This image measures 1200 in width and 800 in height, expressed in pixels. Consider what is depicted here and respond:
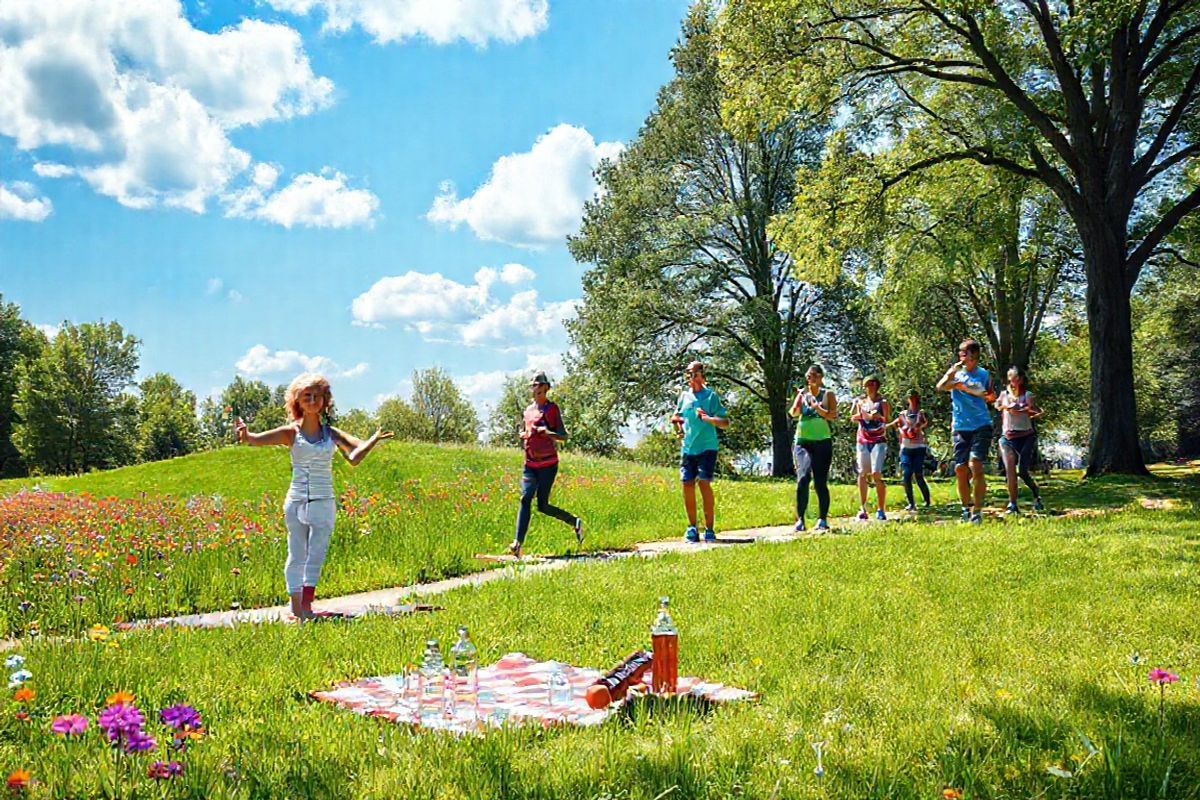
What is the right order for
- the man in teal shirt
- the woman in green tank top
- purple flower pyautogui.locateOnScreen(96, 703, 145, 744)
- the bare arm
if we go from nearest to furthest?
1. purple flower pyautogui.locateOnScreen(96, 703, 145, 744)
2. the bare arm
3. the man in teal shirt
4. the woman in green tank top

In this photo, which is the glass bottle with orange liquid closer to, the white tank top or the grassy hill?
the white tank top

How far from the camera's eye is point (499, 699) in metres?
4.71

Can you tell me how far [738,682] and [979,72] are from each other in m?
22.3

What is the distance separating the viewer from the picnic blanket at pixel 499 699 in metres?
4.24

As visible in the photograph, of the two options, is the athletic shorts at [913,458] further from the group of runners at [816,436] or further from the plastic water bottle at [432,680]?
the plastic water bottle at [432,680]

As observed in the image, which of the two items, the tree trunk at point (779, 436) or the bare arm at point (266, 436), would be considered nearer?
the bare arm at point (266, 436)

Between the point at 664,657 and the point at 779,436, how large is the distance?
93.8 ft

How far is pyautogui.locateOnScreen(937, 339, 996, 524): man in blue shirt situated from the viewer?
1188 cm

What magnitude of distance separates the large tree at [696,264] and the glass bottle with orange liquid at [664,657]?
85.4ft

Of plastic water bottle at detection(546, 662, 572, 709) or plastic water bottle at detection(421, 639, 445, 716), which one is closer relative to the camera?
plastic water bottle at detection(421, 639, 445, 716)

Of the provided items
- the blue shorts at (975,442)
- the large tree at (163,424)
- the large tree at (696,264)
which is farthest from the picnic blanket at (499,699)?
the large tree at (163,424)

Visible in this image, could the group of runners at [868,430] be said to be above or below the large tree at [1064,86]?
below

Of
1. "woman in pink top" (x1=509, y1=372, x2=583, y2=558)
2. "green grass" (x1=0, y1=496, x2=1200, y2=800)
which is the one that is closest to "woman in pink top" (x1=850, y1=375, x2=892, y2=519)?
"green grass" (x1=0, y1=496, x2=1200, y2=800)

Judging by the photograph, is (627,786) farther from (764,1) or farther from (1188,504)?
(764,1)
